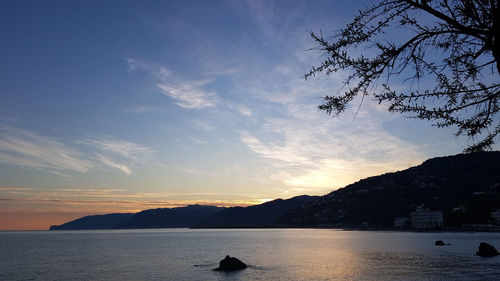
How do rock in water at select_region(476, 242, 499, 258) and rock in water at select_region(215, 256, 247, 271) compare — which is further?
rock in water at select_region(476, 242, 499, 258)

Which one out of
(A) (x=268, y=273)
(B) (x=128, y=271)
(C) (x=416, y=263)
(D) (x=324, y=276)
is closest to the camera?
(D) (x=324, y=276)

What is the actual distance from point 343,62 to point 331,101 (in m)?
0.93

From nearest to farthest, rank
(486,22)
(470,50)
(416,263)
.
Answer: (486,22) → (470,50) → (416,263)

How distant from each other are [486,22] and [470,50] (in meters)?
0.95

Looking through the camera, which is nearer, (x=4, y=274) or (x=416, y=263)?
(x=4, y=274)

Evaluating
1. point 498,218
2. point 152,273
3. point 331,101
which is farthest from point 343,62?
point 498,218

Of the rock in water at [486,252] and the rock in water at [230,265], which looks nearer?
the rock in water at [230,265]

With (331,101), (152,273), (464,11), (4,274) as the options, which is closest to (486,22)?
(464,11)

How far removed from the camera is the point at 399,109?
8320 mm

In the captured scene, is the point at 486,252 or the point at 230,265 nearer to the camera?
the point at 230,265

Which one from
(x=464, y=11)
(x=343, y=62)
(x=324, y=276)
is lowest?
(x=324, y=276)

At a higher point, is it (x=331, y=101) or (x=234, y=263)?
(x=331, y=101)

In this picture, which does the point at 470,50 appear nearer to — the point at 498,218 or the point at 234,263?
the point at 234,263

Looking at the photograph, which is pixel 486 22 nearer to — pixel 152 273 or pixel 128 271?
pixel 152 273
